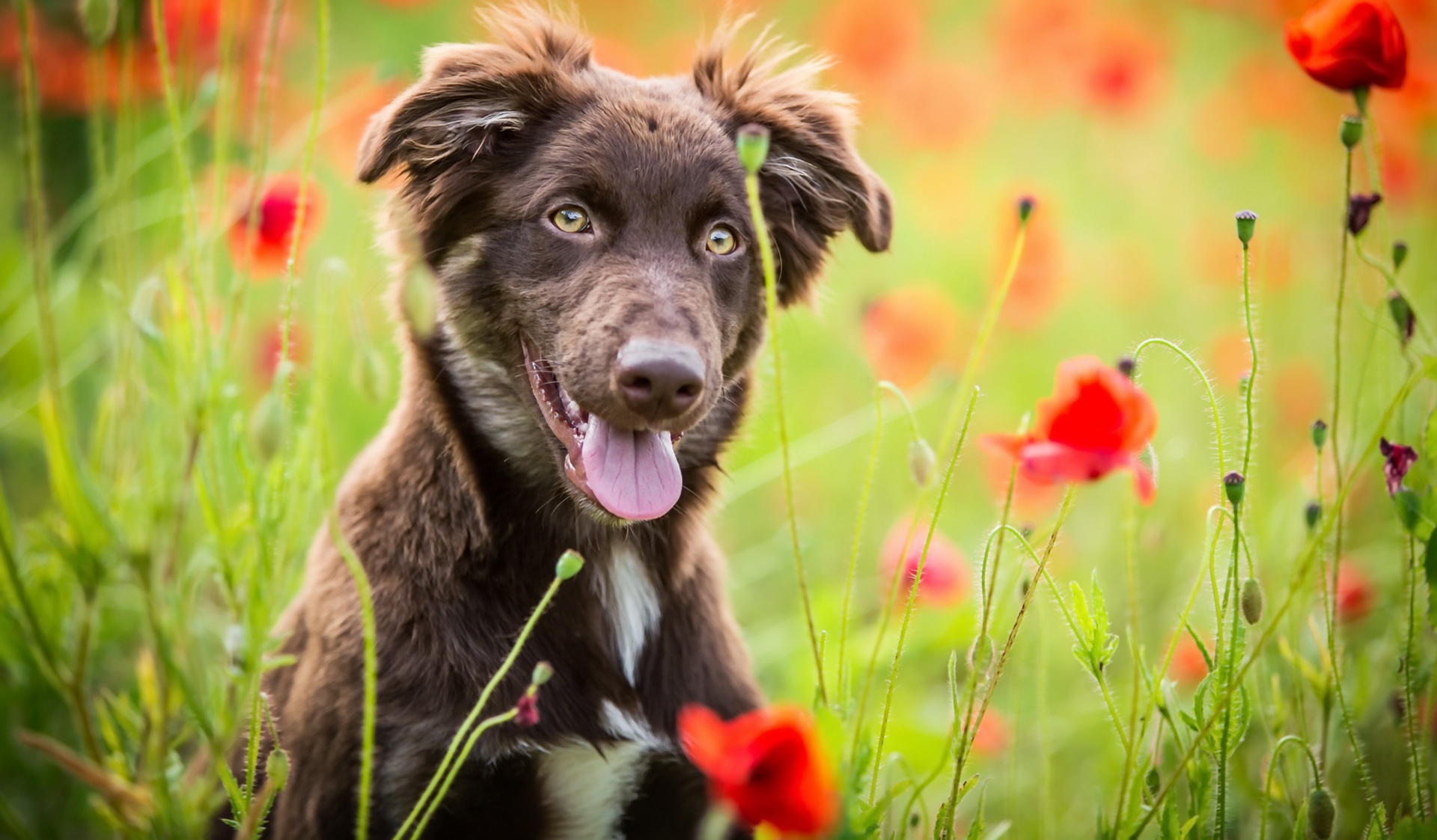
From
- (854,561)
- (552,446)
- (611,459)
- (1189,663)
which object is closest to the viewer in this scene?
(854,561)

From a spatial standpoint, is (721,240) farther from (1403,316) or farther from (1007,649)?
(1403,316)

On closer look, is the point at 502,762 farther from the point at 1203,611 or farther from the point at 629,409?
the point at 1203,611

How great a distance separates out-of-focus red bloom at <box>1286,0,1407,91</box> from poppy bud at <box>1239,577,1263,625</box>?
96cm

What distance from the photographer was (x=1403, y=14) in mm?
4344

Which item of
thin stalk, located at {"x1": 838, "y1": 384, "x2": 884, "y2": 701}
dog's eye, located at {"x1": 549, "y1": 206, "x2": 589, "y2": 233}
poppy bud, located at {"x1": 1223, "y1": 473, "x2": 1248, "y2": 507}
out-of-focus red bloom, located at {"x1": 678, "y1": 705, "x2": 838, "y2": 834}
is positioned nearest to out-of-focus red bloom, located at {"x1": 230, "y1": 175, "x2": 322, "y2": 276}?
dog's eye, located at {"x1": 549, "y1": 206, "x2": 589, "y2": 233}

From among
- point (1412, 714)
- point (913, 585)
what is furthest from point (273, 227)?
point (1412, 714)

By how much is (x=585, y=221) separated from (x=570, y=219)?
0.03 metres

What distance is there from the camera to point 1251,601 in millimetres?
1724

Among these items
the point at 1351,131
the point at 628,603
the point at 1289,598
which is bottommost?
the point at 628,603

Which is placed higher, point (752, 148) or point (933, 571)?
point (752, 148)

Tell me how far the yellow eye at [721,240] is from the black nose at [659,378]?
503mm

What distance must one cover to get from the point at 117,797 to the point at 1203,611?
143 inches

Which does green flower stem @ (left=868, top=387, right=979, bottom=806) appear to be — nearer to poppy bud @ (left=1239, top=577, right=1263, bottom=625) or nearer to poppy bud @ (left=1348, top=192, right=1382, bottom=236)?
poppy bud @ (left=1239, top=577, right=1263, bottom=625)

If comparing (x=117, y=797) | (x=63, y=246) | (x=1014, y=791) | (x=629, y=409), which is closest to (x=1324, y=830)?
(x=1014, y=791)
